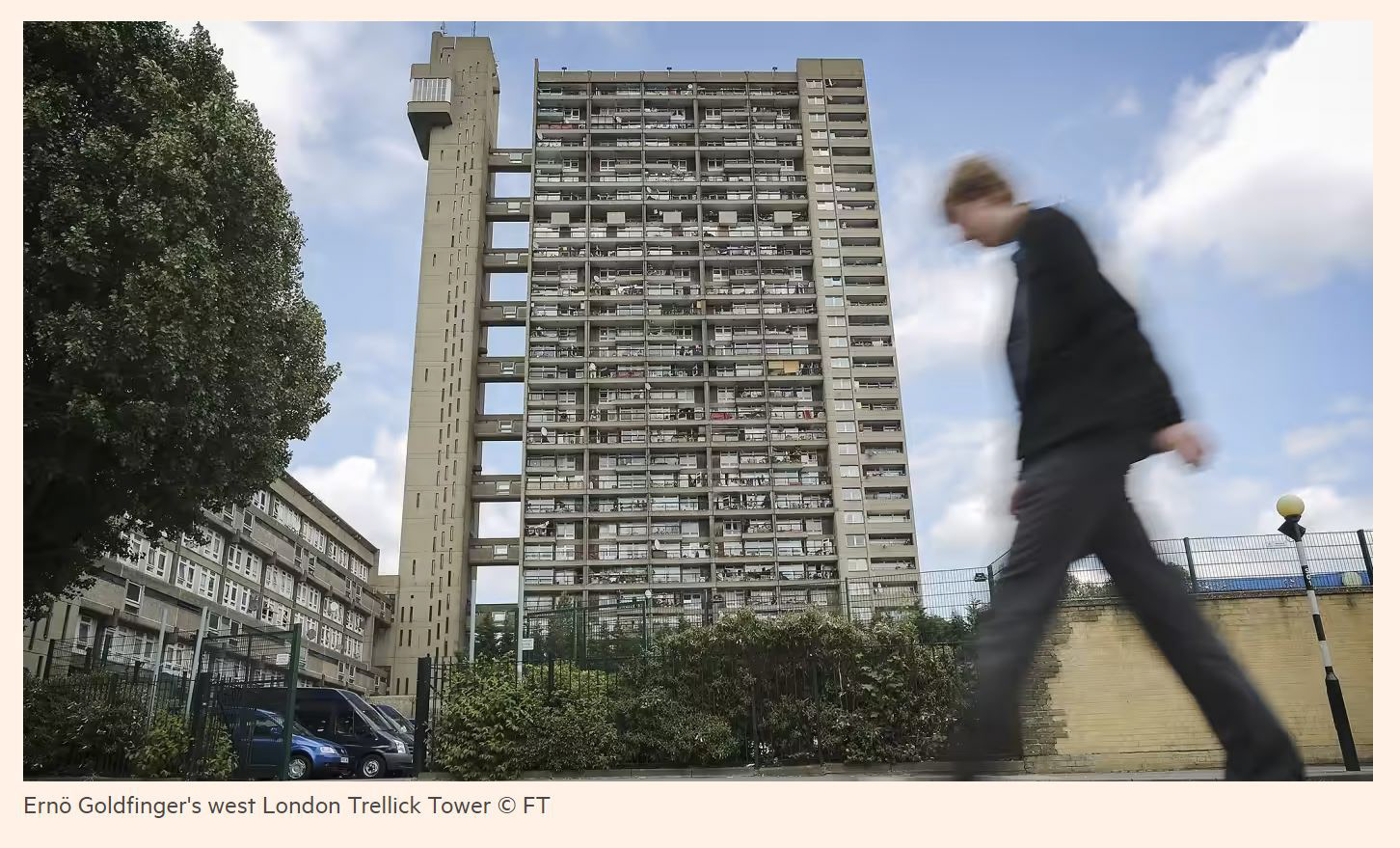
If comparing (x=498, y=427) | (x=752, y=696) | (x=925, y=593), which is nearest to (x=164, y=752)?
(x=752, y=696)

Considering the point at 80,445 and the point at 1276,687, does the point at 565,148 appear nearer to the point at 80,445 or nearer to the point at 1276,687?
the point at 80,445

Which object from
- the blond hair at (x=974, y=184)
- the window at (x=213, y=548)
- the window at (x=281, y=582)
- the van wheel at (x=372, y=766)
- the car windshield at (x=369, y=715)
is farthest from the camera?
the window at (x=281, y=582)

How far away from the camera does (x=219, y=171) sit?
13.5 meters

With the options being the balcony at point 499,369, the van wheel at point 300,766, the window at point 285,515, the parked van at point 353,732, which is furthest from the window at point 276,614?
the van wheel at point 300,766

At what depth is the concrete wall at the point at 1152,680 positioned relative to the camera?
468 inches

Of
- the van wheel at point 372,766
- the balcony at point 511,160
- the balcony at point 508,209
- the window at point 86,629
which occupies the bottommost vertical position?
the van wheel at point 372,766

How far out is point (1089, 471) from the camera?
2.35 meters

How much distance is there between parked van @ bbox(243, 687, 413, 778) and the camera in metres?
18.0

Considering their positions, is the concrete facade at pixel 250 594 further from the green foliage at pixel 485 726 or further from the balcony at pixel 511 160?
the balcony at pixel 511 160

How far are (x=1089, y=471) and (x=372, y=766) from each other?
19.0 metres

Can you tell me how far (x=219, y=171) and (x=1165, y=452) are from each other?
48.0ft

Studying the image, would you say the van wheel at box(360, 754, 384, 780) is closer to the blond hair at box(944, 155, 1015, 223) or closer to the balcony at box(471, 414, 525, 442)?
the blond hair at box(944, 155, 1015, 223)

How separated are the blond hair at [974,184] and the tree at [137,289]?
1228 centimetres

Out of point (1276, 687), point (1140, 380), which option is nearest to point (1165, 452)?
point (1140, 380)
